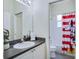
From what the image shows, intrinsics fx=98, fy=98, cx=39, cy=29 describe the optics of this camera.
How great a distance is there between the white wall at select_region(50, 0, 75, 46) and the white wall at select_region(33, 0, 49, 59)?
0.29 metres

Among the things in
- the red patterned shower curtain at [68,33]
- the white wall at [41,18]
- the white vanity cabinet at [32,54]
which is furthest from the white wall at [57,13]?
the white vanity cabinet at [32,54]

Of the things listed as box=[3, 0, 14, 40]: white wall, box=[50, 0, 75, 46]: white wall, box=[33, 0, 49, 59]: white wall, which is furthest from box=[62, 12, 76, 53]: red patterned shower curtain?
box=[3, 0, 14, 40]: white wall

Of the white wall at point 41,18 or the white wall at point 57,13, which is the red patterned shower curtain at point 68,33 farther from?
the white wall at point 41,18

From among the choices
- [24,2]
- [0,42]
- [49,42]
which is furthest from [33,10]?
[0,42]

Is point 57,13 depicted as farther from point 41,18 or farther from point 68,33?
point 68,33

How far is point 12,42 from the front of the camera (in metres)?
2.36

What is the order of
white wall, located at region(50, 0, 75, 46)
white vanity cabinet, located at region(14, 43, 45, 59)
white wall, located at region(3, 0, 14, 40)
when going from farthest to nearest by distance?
white wall, located at region(50, 0, 75, 46) → white wall, located at region(3, 0, 14, 40) → white vanity cabinet, located at region(14, 43, 45, 59)

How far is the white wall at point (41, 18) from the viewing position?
10.6 ft

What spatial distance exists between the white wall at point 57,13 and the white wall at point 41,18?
29 cm

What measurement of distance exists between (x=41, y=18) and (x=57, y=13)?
24.4 inches

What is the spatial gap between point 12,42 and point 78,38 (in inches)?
75.4

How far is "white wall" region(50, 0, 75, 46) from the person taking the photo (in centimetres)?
322

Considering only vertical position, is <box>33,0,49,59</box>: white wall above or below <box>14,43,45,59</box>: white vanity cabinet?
above

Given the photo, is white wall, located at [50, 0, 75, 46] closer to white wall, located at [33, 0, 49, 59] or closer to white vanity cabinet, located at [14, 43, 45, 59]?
white wall, located at [33, 0, 49, 59]
